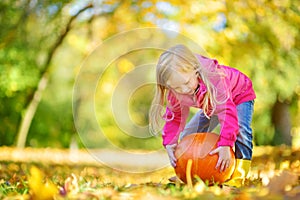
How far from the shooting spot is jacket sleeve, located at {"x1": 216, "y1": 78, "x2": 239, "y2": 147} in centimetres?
311

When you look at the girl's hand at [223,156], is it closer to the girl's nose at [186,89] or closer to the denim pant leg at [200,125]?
the girl's nose at [186,89]

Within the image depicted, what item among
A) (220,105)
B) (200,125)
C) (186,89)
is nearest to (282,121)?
(200,125)

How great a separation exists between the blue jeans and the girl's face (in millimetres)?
470

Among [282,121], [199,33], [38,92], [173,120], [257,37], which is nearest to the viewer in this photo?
[173,120]

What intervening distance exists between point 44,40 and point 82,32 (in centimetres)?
285

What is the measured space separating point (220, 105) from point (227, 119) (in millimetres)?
102

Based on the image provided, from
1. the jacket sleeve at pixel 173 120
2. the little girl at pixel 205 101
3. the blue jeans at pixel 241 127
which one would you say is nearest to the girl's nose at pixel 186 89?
the little girl at pixel 205 101

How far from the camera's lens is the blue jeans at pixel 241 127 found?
348cm

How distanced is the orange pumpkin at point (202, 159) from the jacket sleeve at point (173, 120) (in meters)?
0.16

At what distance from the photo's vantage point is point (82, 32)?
1288cm

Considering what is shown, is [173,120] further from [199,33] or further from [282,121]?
[282,121]

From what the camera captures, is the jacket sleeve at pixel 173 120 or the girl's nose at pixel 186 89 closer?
the girl's nose at pixel 186 89

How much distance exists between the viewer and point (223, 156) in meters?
3.13

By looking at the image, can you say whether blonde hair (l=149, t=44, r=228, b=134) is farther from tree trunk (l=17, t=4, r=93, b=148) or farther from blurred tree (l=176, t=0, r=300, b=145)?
tree trunk (l=17, t=4, r=93, b=148)
